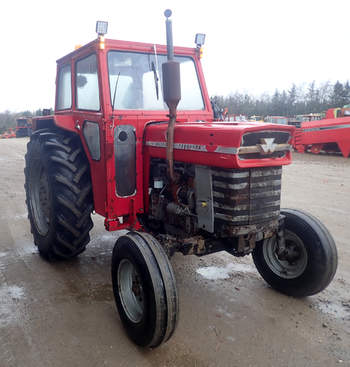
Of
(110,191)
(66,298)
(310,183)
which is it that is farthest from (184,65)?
(310,183)

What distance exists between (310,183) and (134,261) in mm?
7213

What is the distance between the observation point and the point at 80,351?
272cm

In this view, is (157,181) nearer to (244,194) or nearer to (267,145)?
(244,194)

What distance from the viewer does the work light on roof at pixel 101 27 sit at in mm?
3341

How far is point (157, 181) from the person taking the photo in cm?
342

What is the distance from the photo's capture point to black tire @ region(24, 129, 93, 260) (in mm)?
3732

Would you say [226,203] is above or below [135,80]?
below

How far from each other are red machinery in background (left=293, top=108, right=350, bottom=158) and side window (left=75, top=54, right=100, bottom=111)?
11909 millimetres

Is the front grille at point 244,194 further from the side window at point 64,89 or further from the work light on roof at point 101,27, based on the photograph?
the side window at point 64,89

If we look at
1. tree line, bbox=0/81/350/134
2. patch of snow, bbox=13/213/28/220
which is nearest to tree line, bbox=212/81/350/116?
tree line, bbox=0/81/350/134

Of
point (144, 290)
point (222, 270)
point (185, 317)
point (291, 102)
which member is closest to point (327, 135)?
point (222, 270)

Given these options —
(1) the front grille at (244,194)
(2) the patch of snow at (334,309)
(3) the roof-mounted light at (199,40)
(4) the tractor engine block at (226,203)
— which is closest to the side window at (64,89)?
(3) the roof-mounted light at (199,40)

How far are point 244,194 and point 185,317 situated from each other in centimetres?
123

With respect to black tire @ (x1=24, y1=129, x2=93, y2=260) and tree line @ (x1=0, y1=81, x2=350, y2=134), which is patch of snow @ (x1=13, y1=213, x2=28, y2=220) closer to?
black tire @ (x1=24, y1=129, x2=93, y2=260)
